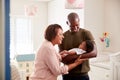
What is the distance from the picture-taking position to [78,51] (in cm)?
157

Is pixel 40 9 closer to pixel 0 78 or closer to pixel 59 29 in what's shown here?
pixel 59 29

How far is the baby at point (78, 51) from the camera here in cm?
156

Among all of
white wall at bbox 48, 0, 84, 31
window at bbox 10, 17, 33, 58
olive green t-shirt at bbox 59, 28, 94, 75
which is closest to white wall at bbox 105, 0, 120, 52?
white wall at bbox 48, 0, 84, 31

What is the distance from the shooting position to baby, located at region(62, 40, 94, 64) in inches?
61.4

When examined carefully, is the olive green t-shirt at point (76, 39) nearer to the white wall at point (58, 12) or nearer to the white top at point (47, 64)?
the white top at point (47, 64)

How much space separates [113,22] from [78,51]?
7.30ft

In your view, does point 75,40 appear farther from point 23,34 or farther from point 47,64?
point 23,34

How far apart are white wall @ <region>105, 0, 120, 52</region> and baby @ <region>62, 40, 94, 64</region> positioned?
2.02 metres

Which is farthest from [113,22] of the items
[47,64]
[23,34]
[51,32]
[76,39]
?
[23,34]

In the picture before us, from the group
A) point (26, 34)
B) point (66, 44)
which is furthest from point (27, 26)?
point (66, 44)

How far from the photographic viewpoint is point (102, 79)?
3080 millimetres

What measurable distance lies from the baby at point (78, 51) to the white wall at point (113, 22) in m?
2.02

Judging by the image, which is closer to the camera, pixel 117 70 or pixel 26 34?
pixel 117 70

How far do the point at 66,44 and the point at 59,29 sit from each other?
29cm
